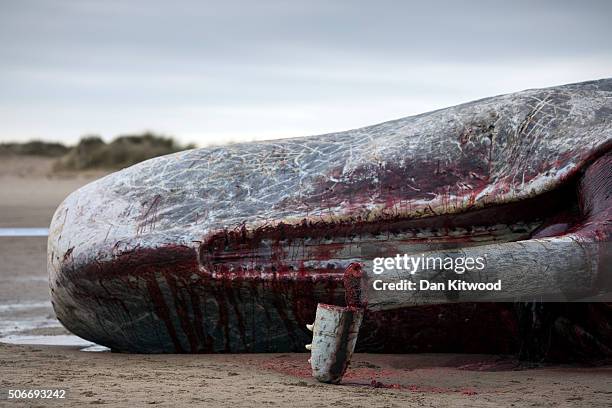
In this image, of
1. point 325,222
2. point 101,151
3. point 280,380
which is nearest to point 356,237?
point 325,222

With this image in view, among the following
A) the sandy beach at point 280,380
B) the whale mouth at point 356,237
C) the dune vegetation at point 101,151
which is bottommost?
the sandy beach at point 280,380

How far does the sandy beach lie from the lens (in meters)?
5.31

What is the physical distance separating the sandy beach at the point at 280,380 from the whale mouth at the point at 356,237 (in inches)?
22.3

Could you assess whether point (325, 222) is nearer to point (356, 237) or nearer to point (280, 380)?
point (356, 237)

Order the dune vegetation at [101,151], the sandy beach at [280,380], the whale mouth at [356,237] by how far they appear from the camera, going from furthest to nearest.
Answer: the dune vegetation at [101,151], the whale mouth at [356,237], the sandy beach at [280,380]

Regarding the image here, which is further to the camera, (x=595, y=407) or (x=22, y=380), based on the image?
(x=22, y=380)

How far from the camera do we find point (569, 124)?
6.77m

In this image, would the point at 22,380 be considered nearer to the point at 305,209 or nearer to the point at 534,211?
the point at 305,209

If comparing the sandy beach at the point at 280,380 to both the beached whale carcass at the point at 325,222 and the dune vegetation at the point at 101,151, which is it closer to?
the beached whale carcass at the point at 325,222

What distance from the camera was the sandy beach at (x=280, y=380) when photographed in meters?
5.31

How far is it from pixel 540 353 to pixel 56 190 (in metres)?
19.2

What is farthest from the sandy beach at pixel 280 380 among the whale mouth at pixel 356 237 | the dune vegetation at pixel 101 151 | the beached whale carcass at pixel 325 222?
the dune vegetation at pixel 101 151

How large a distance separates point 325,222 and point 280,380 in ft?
3.88

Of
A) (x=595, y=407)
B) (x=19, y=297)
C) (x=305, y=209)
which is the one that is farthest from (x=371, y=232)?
(x=19, y=297)
